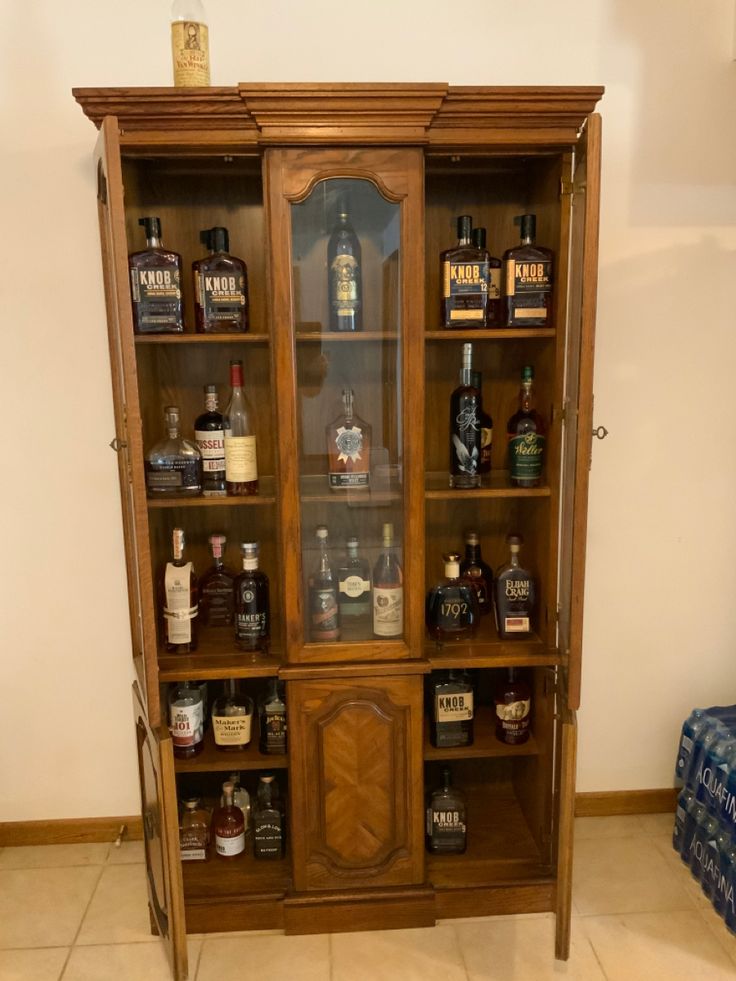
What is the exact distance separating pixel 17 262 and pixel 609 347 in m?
1.61

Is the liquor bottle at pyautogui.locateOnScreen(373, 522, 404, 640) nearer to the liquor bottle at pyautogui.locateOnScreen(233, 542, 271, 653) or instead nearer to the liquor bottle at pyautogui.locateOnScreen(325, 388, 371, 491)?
the liquor bottle at pyautogui.locateOnScreen(325, 388, 371, 491)

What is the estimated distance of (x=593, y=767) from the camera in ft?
7.97

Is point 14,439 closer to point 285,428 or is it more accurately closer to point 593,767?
point 285,428

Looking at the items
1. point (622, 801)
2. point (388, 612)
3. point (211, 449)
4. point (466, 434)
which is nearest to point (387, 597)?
point (388, 612)

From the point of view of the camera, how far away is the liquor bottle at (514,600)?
2.01m

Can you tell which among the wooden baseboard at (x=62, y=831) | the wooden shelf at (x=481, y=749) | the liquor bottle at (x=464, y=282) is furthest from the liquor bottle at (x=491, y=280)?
the wooden baseboard at (x=62, y=831)

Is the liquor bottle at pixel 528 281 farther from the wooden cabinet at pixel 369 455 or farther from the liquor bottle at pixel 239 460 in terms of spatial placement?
the liquor bottle at pixel 239 460

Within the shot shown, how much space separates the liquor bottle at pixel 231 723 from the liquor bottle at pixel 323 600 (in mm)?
339

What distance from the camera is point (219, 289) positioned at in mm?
1851

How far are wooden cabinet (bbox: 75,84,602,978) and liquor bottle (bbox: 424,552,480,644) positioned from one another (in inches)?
1.8

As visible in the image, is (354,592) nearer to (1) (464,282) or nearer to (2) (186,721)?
(2) (186,721)

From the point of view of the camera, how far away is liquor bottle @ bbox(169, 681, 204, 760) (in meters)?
1.99

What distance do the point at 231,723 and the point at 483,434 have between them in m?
1.00

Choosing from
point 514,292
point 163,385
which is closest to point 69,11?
point 163,385
